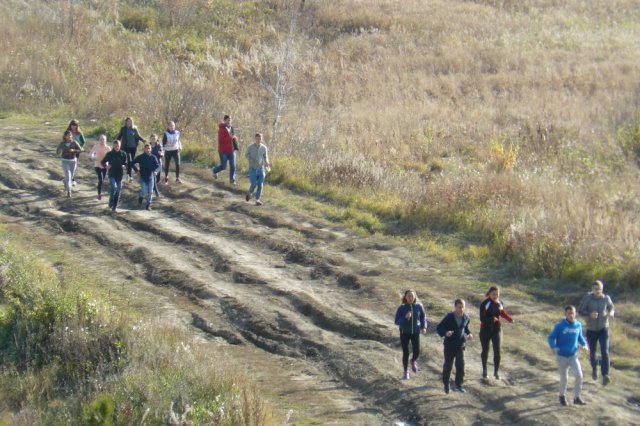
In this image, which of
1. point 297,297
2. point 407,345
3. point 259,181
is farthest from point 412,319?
point 259,181

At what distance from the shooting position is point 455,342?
35.7 ft

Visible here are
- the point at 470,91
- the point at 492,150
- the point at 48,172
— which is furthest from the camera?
the point at 470,91

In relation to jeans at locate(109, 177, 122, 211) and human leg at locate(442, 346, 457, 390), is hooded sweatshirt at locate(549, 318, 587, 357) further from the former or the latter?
jeans at locate(109, 177, 122, 211)

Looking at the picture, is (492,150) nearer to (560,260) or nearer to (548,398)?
(560,260)

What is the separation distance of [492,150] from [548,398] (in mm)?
13517

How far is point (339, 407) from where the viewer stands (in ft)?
35.1

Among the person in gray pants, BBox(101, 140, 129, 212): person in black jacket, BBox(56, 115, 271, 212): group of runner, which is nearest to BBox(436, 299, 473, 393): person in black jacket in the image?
the person in gray pants

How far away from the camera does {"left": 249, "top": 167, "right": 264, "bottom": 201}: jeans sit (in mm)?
19125

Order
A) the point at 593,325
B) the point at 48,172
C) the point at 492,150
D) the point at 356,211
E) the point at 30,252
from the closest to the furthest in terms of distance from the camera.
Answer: the point at 593,325
the point at 30,252
the point at 356,211
the point at 48,172
the point at 492,150

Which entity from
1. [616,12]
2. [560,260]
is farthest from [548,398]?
[616,12]

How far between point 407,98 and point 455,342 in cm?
2147

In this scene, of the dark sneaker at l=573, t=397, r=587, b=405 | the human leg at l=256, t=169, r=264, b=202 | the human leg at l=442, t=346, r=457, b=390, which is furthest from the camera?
the human leg at l=256, t=169, r=264, b=202

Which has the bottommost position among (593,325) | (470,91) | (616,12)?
(593,325)

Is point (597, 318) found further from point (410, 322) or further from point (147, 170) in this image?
point (147, 170)
